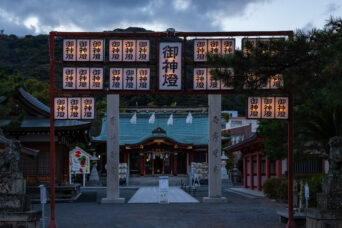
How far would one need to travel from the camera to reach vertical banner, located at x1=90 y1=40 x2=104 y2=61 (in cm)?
1564

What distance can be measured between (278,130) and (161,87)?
617 centimetres

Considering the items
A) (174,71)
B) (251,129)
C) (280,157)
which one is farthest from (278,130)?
(251,129)

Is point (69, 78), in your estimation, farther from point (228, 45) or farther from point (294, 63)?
point (294, 63)

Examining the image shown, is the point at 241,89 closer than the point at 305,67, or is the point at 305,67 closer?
the point at 305,67

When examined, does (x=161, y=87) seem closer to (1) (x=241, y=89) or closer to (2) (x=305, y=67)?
(1) (x=241, y=89)

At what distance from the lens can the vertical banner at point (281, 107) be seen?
15.3m

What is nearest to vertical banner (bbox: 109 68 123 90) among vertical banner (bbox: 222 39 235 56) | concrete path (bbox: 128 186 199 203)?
vertical banner (bbox: 222 39 235 56)

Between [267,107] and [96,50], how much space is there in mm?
5613

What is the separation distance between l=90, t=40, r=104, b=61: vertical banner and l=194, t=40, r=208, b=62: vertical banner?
2986 mm

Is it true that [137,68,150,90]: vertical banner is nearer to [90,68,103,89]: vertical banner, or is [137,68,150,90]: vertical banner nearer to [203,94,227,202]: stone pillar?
[90,68,103,89]: vertical banner

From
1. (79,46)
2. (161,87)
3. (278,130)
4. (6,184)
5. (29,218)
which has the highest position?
(79,46)

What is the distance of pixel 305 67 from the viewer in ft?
40.8

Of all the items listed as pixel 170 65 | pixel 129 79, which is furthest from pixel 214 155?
pixel 129 79

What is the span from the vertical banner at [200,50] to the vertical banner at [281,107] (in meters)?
2.65
